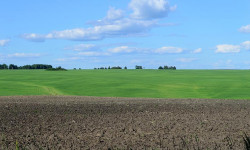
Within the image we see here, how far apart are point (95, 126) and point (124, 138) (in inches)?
81.2

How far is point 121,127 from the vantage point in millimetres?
12242

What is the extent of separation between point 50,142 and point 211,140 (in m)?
4.99

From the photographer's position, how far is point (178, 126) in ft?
40.8

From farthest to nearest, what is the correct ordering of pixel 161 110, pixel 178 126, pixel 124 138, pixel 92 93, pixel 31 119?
1. pixel 92 93
2. pixel 161 110
3. pixel 31 119
4. pixel 178 126
5. pixel 124 138

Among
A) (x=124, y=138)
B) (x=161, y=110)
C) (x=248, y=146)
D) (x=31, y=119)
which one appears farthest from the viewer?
(x=161, y=110)

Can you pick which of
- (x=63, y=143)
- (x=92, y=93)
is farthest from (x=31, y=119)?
(x=92, y=93)

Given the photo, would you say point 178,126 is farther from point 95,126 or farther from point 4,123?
point 4,123

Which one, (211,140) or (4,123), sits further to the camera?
(4,123)

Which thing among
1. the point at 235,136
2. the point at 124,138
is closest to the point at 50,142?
the point at 124,138

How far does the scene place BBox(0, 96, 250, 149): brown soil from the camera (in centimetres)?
1020

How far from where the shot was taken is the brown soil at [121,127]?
10.2 m

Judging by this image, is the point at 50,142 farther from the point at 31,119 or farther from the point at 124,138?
the point at 31,119

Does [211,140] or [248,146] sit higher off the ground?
[248,146]

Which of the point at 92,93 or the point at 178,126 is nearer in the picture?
the point at 178,126
